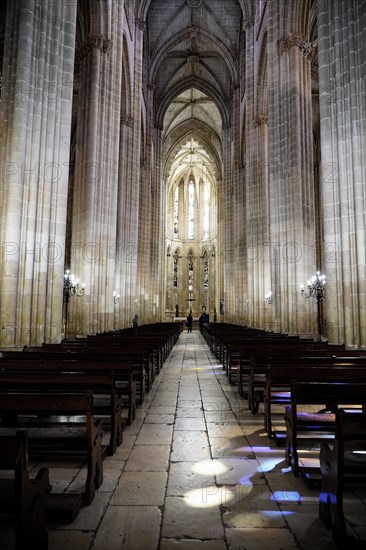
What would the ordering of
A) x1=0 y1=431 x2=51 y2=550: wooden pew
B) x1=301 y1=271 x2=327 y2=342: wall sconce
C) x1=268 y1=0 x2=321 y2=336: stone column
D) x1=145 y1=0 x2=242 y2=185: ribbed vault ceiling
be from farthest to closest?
1. x1=145 y1=0 x2=242 y2=185: ribbed vault ceiling
2. x1=268 y1=0 x2=321 y2=336: stone column
3. x1=301 y1=271 x2=327 y2=342: wall sconce
4. x1=0 y1=431 x2=51 y2=550: wooden pew

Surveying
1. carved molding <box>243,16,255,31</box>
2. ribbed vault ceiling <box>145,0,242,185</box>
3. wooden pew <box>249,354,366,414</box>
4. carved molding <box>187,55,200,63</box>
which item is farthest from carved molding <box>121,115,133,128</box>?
wooden pew <box>249,354,366,414</box>

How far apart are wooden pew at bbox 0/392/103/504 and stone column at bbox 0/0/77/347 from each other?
627 cm

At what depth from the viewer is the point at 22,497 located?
7.27ft

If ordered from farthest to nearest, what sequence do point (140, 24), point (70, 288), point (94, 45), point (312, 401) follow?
point (140, 24) < point (94, 45) < point (70, 288) < point (312, 401)

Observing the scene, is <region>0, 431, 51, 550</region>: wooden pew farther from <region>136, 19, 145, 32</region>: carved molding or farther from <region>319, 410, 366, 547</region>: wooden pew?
<region>136, 19, 145, 32</region>: carved molding

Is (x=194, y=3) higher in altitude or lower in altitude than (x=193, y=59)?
higher


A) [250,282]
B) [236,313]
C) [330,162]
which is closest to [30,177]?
[330,162]

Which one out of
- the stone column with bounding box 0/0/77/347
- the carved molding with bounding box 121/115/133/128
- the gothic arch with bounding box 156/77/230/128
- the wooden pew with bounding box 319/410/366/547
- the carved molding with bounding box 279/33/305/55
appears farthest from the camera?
the gothic arch with bounding box 156/77/230/128

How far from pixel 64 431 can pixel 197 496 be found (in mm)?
1392

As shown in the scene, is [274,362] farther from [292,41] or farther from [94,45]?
[94,45]

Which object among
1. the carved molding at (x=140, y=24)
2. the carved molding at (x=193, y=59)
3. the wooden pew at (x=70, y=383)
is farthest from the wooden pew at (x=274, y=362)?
the carved molding at (x=193, y=59)

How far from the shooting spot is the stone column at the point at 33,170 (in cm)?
969

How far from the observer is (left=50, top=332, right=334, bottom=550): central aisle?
2.80m

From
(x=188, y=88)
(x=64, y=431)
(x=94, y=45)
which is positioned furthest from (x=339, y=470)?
(x=188, y=88)
